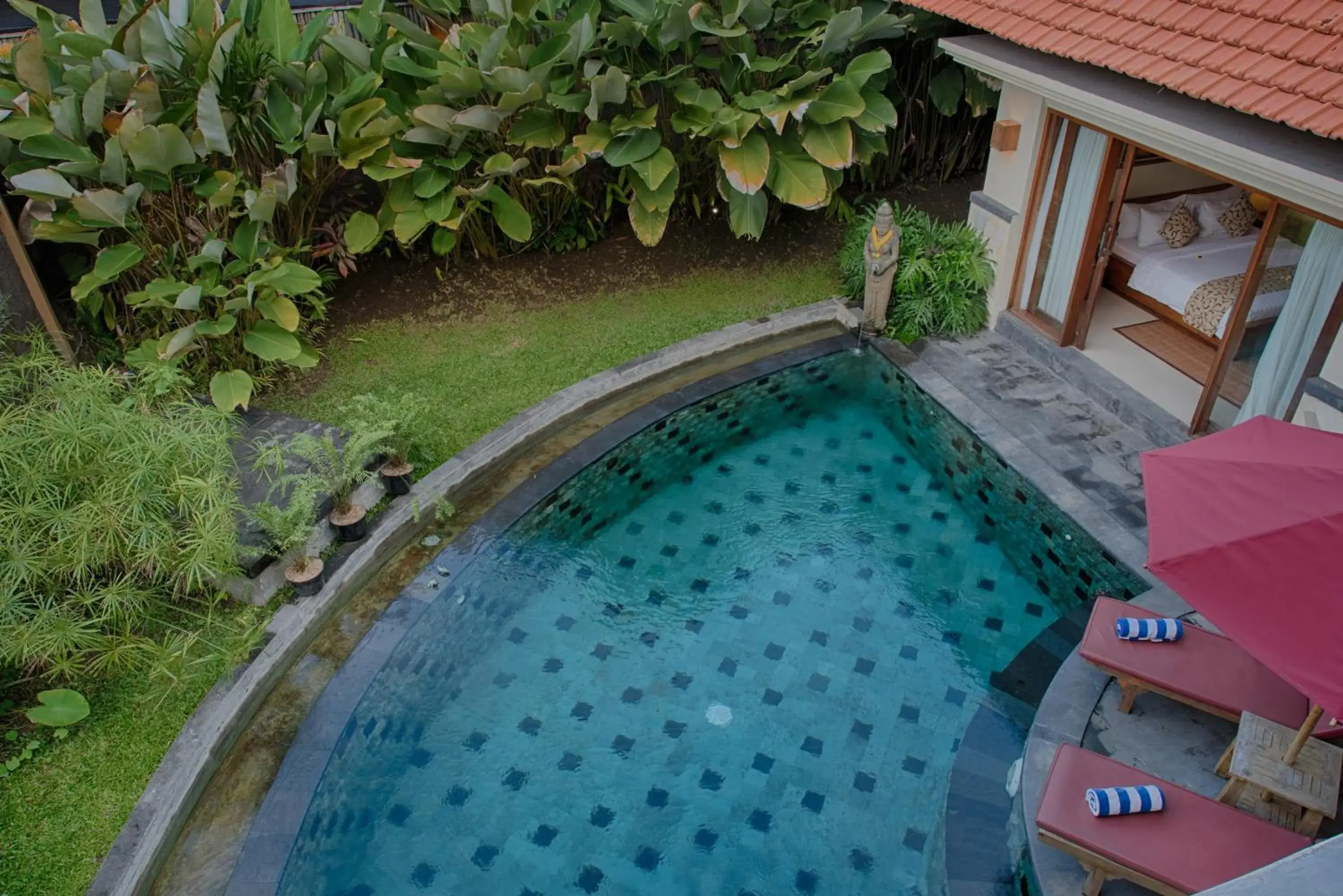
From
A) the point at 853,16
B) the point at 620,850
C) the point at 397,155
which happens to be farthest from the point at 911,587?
the point at 397,155

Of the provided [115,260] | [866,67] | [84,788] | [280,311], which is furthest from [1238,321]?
[115,260]

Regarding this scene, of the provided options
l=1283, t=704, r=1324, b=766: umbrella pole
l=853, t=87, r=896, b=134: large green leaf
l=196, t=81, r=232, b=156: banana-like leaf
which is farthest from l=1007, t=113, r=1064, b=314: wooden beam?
l=196, t=81, r=232, b=156: banana-like leaf

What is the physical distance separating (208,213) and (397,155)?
6.29 feet

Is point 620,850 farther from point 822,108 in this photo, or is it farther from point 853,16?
point 853,16

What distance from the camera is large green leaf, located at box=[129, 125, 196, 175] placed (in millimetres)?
7770

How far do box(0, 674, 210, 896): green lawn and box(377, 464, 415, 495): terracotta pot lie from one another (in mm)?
2115

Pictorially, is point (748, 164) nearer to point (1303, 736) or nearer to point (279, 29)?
→ point (279, 29)

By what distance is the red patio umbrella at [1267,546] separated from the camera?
413cm

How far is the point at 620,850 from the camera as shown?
18.5 ft

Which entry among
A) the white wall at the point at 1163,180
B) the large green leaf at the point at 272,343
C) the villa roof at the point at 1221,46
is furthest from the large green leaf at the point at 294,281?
the white wall at the point at 1163,180

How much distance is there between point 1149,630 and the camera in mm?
5699

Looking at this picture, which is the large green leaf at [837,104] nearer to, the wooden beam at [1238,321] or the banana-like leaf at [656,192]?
the banana-like leaf at [656,192]

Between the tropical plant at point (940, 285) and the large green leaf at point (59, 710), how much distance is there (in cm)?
764

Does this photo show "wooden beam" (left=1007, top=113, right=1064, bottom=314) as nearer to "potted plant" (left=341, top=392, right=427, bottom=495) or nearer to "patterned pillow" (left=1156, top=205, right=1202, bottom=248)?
"patterned pillow" (left=1156, top=205, right=1202, bottom=248)
